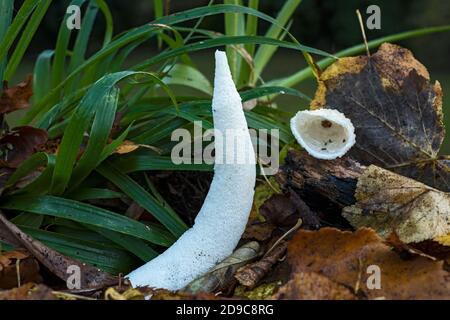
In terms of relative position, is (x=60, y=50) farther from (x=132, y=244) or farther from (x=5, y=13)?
(x=132, y=244)

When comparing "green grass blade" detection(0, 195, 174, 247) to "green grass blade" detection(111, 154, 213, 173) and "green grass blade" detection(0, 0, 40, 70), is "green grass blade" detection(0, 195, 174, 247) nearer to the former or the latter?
"green grass blade" detection(111, 154, 213, 173)

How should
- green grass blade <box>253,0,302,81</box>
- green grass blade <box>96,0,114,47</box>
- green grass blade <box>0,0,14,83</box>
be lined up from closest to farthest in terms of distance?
1. green grass blade <box>0,0,14,83</box>
2. green grass blade <box>96,0,114,47</box>
3. green grass blade <box>253,0,302,81</box>

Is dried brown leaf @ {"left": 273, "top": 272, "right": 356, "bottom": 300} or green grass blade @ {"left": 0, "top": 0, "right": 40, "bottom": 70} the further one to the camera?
green grass blade @ {"left": 0, "top": 0, "right": 40, "bottom": 70}

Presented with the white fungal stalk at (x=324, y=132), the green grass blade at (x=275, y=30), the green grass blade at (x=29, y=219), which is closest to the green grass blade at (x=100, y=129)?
the green grass blade at (x=29, y=219)

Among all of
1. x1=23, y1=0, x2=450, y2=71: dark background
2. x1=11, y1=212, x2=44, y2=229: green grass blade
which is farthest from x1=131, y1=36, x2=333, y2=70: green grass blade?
x1=23, y1=0, x2=450, y2=71: dark background

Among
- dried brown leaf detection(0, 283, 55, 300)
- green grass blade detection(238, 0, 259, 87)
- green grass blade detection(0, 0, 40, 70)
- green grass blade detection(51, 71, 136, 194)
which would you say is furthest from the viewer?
green grass blade detection(238, 0, 259, 87)
